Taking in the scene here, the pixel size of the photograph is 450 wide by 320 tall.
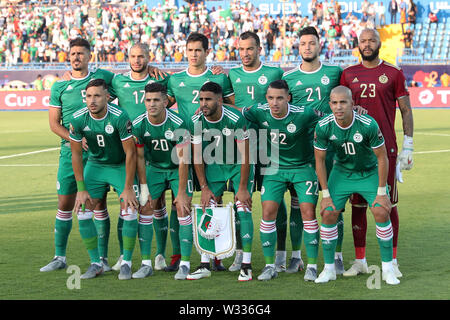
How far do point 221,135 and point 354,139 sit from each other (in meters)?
1.29

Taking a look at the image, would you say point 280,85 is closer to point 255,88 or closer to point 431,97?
point 255,88

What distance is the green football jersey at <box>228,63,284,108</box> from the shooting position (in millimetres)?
7578

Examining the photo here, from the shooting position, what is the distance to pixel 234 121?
699cm

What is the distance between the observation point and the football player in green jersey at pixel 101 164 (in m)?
6.90

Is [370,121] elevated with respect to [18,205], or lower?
elevated

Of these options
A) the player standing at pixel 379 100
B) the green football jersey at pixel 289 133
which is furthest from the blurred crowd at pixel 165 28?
the green football jersey at pixel 289 133

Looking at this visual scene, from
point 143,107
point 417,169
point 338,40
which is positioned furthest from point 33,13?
point 143,107

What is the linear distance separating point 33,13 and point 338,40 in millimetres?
16368

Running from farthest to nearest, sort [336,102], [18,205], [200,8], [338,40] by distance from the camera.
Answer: [200,8]
[338,40]
[18,205]
[336,102]

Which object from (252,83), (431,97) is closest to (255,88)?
(252,83)

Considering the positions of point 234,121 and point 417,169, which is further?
point 417,169

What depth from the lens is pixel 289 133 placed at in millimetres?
7051

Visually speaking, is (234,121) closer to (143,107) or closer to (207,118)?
(207,118)

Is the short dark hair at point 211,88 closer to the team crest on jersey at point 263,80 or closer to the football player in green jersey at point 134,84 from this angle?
the team crest on jersey at point 263,80
